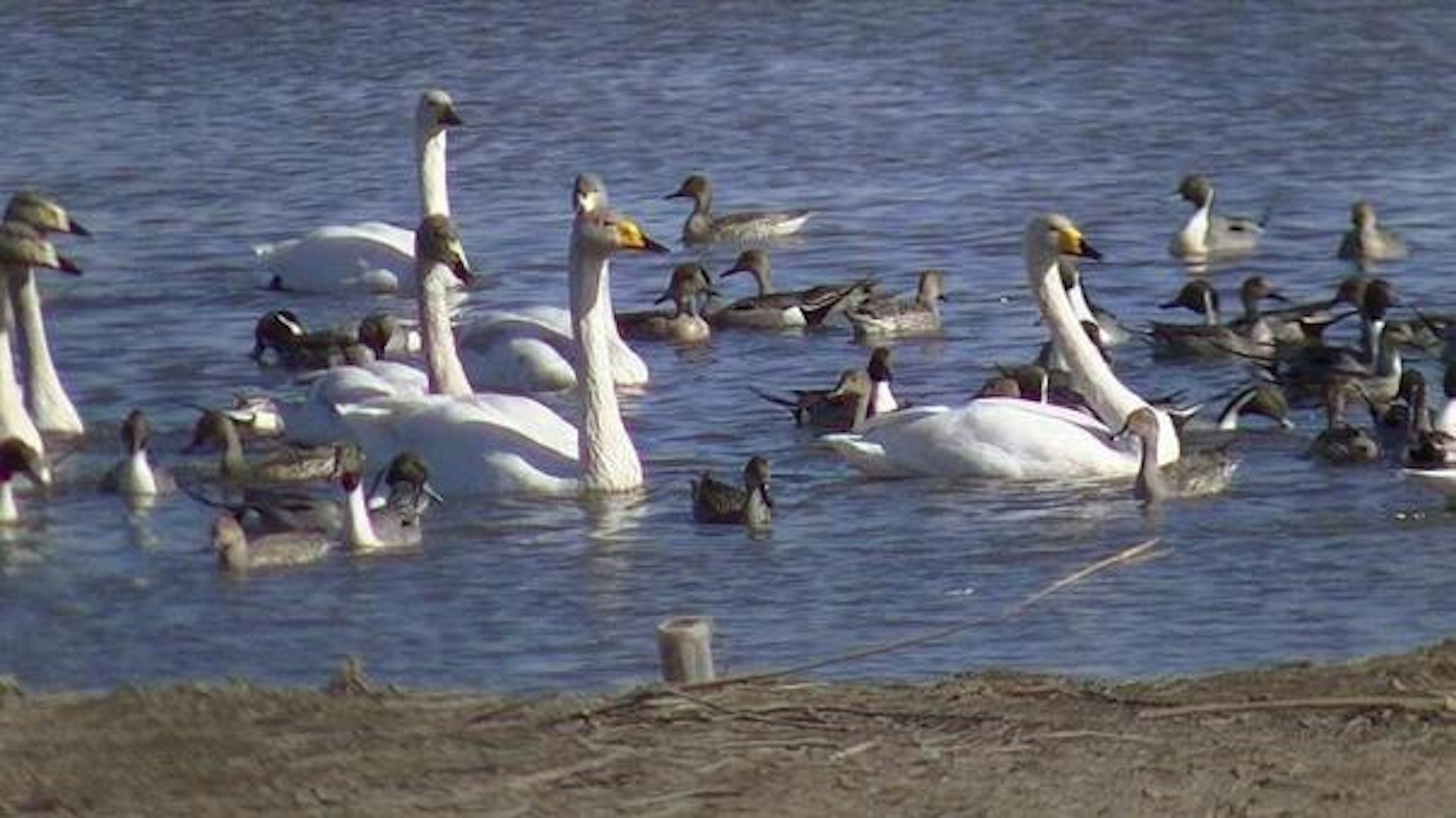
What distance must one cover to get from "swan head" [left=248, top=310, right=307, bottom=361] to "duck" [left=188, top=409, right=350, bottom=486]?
2.17 m

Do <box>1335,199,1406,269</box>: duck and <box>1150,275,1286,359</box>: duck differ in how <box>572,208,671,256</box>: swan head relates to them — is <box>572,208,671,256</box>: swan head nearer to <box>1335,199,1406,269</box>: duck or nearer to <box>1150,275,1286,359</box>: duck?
<box>1150,275,1286,359</box>: duck

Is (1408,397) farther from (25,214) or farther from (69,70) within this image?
(69,70)

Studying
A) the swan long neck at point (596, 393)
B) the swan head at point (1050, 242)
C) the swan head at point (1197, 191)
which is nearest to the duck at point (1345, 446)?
the swan head at point (1050, 242)

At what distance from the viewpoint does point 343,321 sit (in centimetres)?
2027

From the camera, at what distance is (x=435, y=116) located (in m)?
20.3

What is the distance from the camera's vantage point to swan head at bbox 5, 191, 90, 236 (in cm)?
1850

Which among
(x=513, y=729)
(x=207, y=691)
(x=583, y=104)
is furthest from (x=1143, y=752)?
(x=583, y=104)

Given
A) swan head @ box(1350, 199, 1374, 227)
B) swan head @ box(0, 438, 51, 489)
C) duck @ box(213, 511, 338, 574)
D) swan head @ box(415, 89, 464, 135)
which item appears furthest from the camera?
swan head @ box(415, 89, 464, 135)

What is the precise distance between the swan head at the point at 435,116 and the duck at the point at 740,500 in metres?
6.62

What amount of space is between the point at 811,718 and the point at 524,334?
903 cm

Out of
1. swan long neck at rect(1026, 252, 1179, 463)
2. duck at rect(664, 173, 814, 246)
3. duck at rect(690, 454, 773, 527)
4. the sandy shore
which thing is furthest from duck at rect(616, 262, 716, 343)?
the sandy shore

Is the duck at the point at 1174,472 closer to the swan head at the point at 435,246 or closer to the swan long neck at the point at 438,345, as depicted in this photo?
the swan long neck at the point at 438,345

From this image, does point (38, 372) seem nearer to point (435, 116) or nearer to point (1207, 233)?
point (435, 116)

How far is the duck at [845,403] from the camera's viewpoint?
16.1 meters
